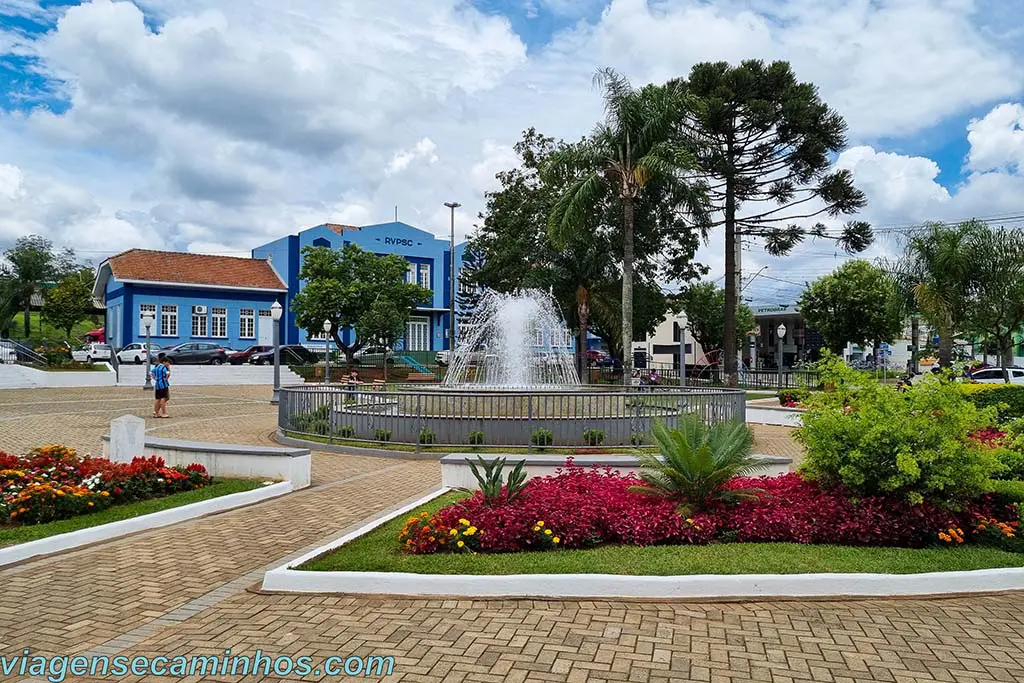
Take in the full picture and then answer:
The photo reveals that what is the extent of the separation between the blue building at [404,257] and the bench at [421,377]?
30.1 feet

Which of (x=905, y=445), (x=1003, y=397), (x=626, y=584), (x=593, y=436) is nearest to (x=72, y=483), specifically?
(x=626, y=584)

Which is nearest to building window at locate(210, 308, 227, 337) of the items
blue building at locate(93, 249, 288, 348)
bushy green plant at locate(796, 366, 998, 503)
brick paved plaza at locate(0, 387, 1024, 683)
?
blue building at locate(93, 249, 288, 348)

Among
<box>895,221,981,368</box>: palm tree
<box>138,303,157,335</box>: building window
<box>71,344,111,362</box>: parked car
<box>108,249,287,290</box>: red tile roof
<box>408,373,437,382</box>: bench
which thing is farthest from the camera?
<box>108,249,287,290</box>: red tile roof

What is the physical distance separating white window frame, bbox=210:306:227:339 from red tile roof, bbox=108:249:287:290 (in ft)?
5.68

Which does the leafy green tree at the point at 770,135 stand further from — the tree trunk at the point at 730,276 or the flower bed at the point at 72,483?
the flower bed at the point at 72,483

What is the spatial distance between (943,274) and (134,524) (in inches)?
982

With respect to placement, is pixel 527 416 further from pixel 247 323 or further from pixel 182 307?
pixel 247 323

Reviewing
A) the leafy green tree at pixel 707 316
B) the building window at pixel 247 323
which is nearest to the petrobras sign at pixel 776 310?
the leafy green tree at pixel 707 316

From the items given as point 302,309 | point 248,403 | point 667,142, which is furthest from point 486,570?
point 302,309

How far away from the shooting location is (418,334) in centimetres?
5409

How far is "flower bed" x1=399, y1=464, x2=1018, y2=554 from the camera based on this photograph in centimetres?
646

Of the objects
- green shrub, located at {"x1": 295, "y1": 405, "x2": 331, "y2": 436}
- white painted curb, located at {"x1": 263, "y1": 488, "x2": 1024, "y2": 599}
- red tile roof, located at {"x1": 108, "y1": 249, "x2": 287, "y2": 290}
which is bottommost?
white painted curb, located at {"x1": 263, "y1": 488, "x2": 1024, "y2": 599}

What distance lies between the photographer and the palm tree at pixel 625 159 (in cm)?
2208

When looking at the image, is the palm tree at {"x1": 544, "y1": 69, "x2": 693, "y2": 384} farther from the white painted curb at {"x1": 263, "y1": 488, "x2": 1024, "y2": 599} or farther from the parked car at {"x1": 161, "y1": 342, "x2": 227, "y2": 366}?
the parked car at {"x1": 161, "y1": 342, "x2": 227, "y2": 366}
